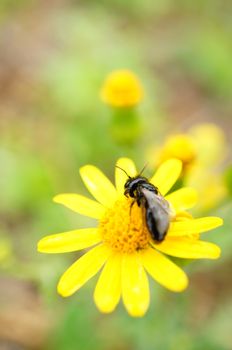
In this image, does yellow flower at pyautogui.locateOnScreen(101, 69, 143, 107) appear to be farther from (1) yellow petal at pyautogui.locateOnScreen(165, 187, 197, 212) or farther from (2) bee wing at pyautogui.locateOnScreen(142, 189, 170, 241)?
(2) bee wing at pyautogui.locateOnScreen(142, 189, 170, 241)

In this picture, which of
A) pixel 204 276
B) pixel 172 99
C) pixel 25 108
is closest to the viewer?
pixel 204 276

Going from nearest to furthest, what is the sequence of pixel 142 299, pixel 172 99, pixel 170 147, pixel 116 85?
pixel 142 299 → pixel 170 147 → pixel 116 85 → pixel 172 99

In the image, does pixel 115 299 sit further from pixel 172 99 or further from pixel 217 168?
pixel 172 99

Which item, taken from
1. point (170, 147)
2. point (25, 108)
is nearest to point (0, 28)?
point (25, 108)

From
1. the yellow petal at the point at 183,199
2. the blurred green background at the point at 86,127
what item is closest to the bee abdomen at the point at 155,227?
the yellow petal at the point at 183,199

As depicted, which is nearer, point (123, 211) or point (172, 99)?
point (123, 211)

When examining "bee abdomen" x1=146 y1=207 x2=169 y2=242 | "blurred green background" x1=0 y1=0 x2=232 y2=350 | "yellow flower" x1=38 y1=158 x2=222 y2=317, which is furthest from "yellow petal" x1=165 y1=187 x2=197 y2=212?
"blurred green background" x1=0 y1=0 x2=232 y2=350

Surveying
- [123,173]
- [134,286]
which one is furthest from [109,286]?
[123,173]
